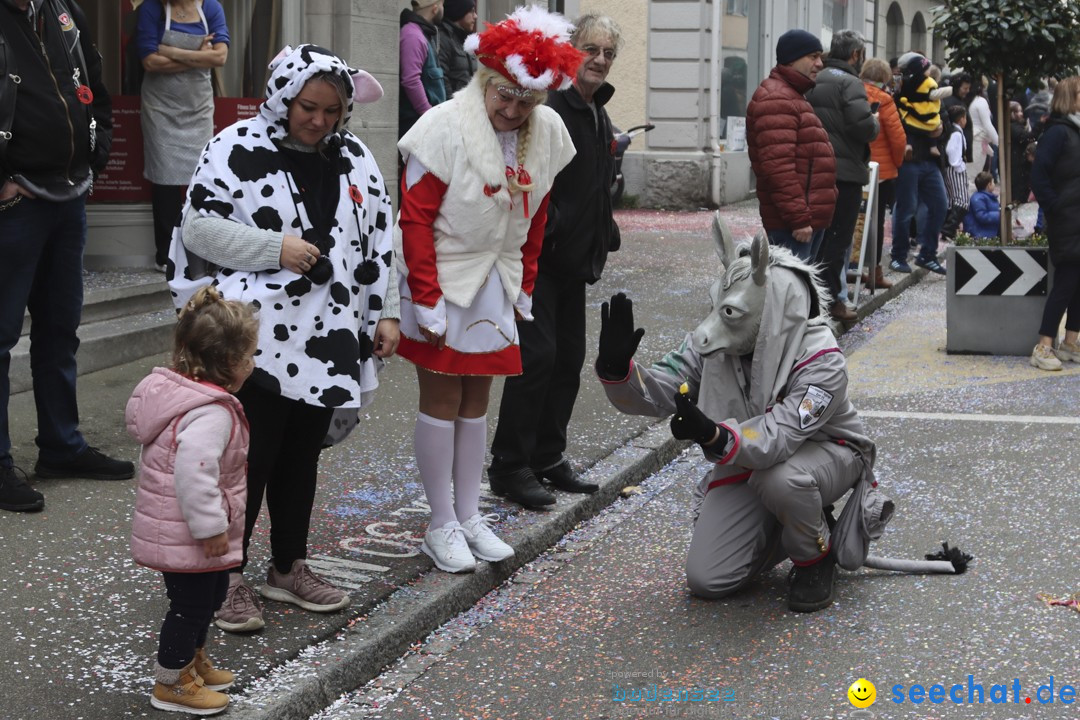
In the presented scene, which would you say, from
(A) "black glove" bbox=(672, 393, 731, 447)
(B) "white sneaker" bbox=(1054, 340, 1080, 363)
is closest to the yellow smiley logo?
(A) "black glove" bbox=(672, 393, 731, 447)

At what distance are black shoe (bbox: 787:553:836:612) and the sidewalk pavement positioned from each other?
40.9 inches

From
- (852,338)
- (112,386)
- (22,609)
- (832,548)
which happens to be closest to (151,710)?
(22,609)

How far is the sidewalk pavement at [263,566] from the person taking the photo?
156 inches

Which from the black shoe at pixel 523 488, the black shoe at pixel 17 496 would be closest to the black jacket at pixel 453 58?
the black shoe at pixel 523 488

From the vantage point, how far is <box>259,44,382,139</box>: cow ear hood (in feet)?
13.8

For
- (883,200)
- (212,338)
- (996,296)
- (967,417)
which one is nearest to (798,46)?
(996,296)

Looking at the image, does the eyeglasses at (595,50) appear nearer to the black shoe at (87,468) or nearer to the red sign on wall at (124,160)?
the black shoe at (87,468)

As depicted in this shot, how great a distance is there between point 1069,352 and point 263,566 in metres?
6.39

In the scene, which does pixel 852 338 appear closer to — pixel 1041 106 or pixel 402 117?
pixel 402 117

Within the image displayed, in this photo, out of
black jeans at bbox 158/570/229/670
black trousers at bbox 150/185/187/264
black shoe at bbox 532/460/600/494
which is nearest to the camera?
black jeans at bbox 158/570/229/670

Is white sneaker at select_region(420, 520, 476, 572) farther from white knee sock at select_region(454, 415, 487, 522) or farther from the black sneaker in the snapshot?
the black sneaker

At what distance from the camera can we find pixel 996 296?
31.7 ft

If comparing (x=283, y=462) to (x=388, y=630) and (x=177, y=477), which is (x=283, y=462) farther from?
(x=177, y=477)

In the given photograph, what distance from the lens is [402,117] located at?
440 inches
